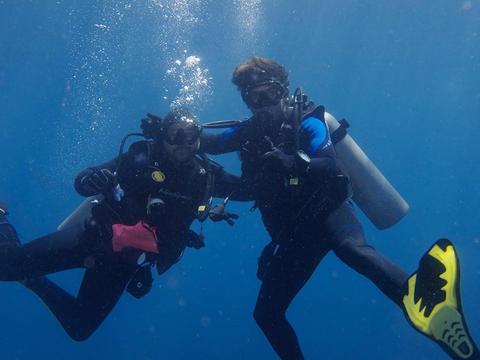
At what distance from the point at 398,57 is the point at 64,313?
37.9m

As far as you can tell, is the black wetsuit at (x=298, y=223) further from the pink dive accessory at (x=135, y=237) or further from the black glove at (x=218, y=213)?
the pink dive accessory at (x=135, y=237)

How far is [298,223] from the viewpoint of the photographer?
4367mm

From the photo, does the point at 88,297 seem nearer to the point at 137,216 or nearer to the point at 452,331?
the point at 137,216

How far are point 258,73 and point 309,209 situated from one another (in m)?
1.61

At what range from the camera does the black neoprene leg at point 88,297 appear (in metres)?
5.20

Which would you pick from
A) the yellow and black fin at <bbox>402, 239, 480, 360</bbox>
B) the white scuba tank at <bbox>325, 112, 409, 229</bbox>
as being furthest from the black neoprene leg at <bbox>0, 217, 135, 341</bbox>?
the yellow and black fin at <bbox>402, 239, 480, 360</bbox>

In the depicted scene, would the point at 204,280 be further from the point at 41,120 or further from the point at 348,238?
the point at 348,238

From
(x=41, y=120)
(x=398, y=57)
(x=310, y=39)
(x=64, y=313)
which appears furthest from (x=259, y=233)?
(x=64, y=313)

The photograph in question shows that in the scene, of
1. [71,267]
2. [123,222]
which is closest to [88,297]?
[71,267]

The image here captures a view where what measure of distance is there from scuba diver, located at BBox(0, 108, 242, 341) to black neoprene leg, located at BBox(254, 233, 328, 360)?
2.50ft

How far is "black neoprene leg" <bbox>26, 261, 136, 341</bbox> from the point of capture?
17.1 ft

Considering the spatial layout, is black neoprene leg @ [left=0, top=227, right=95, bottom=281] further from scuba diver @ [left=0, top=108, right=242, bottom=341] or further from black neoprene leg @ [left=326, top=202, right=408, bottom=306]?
black neoprene leg @ [left=326, top=202, right=408, bottom=306]

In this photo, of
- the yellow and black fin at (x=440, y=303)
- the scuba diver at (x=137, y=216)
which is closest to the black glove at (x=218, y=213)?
the scuba diver at (x=137, y=216)

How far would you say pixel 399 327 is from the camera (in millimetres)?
31578
